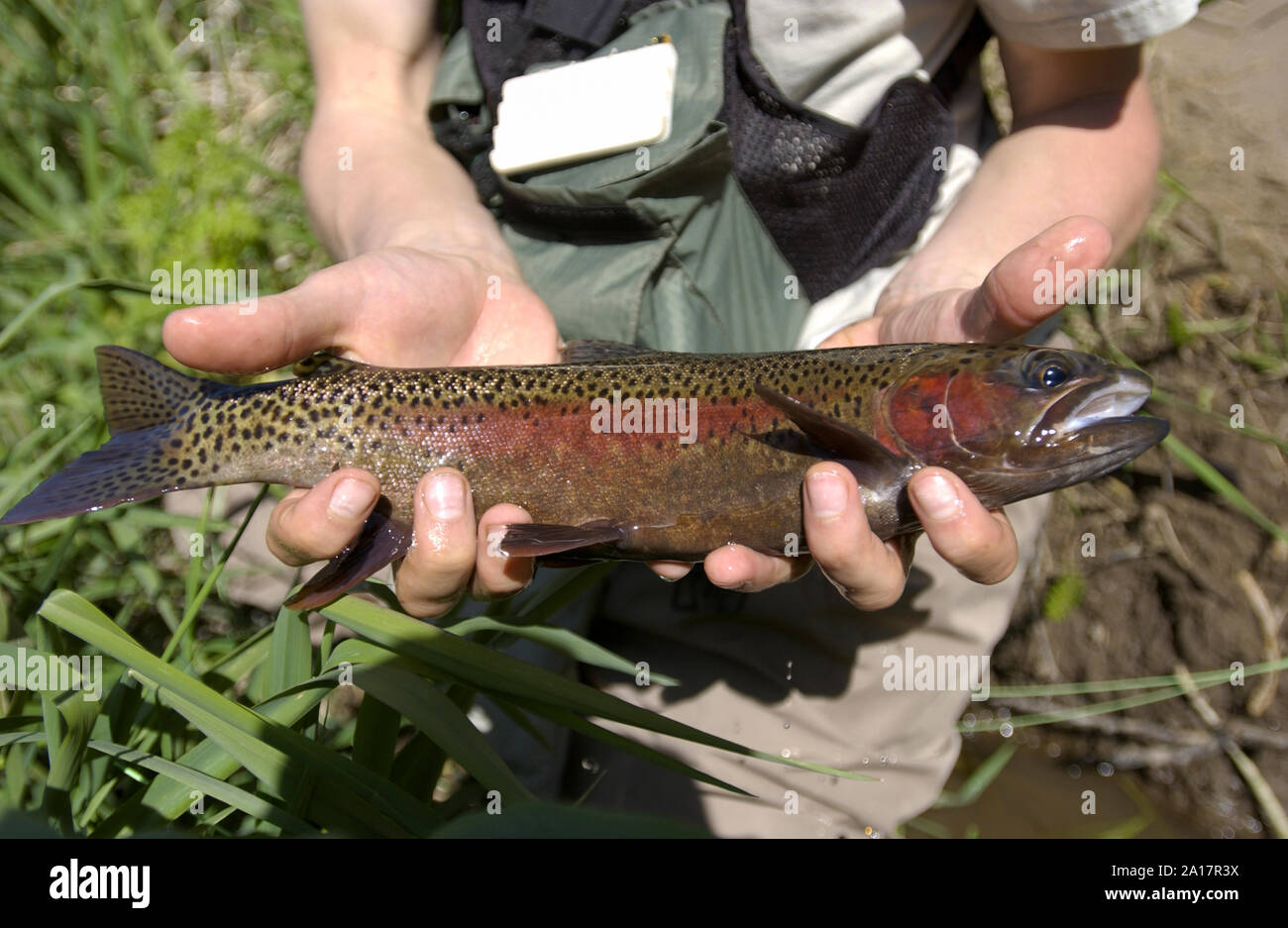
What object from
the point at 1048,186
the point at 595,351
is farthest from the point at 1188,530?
the point at 595,351

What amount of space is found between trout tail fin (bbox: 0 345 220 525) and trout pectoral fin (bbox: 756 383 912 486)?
5.29 ft

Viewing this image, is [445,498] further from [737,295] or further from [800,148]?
[800,148]

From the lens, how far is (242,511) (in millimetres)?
3723

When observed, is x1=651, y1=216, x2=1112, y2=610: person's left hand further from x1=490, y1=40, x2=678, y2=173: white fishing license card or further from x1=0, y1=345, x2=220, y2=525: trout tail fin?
x1=0, y1=345, x2=220, y2=525: trout tail fin

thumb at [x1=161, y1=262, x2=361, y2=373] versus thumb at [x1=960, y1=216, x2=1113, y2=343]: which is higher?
thumb at [x1=960, y1=216, x2=1113, y2=343]

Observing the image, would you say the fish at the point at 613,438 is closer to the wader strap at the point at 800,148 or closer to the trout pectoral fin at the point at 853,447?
the trout pectoral fin at the point at 853,447

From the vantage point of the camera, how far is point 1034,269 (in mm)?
2225

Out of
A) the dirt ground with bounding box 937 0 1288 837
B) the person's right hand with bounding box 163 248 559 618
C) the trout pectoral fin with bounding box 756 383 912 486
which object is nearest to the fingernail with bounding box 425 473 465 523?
the person's right hand with bounding box 163 248 559 618

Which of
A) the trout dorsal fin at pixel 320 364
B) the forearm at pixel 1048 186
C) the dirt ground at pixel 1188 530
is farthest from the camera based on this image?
the dirt ground at pixel 1188 530

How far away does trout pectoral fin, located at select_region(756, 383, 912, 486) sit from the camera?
2191mm

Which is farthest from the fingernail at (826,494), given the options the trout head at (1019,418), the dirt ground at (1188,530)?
the dirt ground at (1188,530)

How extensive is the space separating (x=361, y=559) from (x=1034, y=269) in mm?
1942

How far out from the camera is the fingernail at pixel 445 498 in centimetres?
229

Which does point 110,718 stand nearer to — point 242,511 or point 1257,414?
point 242,511
